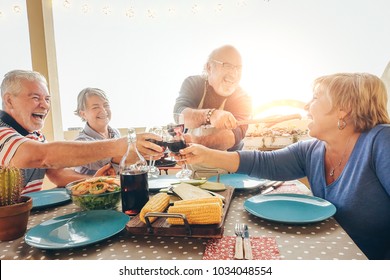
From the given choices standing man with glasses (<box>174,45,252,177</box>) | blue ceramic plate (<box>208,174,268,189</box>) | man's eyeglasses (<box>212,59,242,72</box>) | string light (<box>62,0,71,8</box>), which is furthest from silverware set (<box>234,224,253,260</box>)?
string light (<box>62,0,71,8</box>)

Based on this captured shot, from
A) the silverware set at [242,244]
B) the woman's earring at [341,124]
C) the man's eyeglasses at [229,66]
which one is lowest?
the silverware set at [242,244]

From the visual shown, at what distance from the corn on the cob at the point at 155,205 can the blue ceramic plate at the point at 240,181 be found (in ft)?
1.24

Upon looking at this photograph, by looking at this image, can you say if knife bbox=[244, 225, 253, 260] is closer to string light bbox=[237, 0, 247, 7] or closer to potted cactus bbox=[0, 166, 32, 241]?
potted cactus bbox=[0, 166, 32, 241]

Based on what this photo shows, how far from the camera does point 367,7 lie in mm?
2020

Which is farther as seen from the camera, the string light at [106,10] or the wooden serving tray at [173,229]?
the string light at [106,10]

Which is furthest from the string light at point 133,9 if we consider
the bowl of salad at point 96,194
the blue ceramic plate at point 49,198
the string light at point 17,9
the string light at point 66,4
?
the bowl of salad at point 96,194

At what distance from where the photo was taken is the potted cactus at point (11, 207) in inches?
27.2

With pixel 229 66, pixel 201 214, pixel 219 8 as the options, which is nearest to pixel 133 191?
pixel 201 214

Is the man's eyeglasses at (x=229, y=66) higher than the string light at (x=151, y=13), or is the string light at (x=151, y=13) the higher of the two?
the string light at (x=151, y=13)

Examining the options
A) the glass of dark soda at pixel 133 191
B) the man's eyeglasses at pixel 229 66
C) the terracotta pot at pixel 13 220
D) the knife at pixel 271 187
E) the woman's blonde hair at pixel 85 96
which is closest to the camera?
the terracotta pot at pixel 13 220

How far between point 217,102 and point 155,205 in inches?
54.1

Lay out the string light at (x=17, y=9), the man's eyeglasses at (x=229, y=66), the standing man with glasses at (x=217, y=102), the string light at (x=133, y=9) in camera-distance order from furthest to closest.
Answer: the string light at (x=133, y=9)
the string light at (x=17, y=9)
the man's eyeglasses at (x=229, y=66)
the standing man with glasses at (x=217, y=102)

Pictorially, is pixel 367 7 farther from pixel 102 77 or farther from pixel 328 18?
pixel 102 77

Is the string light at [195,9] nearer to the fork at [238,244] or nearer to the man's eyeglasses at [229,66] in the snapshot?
the man's eyeglasses at [229,66]
